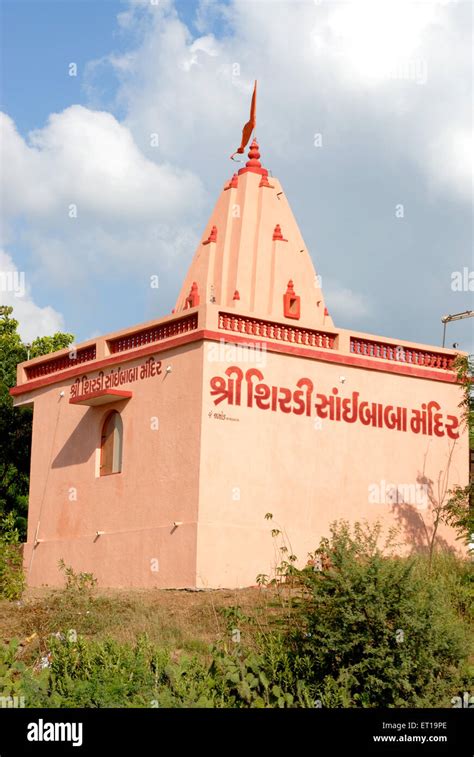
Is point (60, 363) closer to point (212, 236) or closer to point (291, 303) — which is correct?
point (212, 236)

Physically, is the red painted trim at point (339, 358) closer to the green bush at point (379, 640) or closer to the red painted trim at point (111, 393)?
the red painted trim at point (111, 393)

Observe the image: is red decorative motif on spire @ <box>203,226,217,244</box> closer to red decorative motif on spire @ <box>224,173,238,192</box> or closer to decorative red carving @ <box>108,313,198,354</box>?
red decorative motif on spire @ <box>224,173,238,192</box>

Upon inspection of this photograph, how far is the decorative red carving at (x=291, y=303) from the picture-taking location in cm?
2161

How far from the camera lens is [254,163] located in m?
23.2

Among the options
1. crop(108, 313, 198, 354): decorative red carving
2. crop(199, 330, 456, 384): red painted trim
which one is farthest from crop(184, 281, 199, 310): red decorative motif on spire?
crop(199, 330, 456, 384): red painted trim

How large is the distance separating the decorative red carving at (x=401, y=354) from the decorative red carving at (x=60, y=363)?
5.00m

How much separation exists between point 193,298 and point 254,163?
3.36 meters

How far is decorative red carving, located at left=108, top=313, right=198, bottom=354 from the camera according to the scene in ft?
61.8

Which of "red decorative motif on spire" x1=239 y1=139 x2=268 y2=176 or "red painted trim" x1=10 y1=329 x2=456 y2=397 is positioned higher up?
"red decorative motif on spire" x1=239 y1=139 x2=268 y2=176

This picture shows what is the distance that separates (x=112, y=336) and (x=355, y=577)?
29.1 feet

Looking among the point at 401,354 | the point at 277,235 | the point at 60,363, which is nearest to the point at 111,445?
the point at 60,363

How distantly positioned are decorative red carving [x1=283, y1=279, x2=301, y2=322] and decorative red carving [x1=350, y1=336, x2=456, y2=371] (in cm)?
186

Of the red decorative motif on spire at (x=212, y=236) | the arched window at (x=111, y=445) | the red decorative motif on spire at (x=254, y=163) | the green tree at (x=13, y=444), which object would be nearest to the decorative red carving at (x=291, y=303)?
the red decorative motif on spire at (x=212, y=236)
